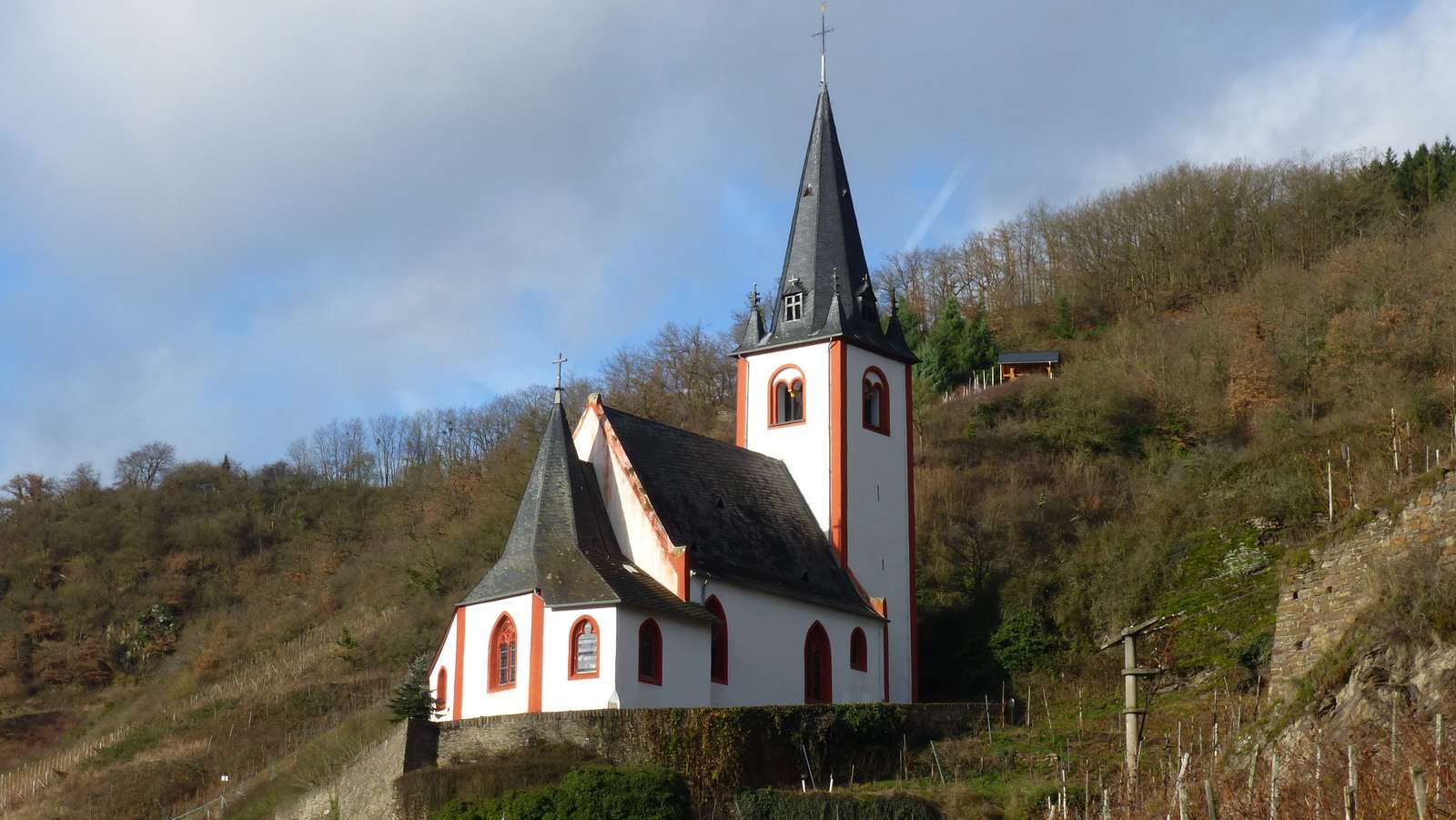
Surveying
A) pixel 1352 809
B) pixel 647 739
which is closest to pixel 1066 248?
pixel 647 739

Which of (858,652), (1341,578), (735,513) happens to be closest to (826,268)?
(735,513)

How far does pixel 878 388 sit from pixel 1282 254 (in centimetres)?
2575

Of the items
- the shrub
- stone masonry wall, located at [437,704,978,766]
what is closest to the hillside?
the shrub

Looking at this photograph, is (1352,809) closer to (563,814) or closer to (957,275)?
(563,814)

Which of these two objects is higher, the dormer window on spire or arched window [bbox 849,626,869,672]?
the dormer window on spire

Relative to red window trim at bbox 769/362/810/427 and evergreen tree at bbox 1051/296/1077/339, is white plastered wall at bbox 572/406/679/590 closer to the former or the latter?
red window trim at bbox 769/362/810/427

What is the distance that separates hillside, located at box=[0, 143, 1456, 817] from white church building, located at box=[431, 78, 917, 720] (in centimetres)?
321

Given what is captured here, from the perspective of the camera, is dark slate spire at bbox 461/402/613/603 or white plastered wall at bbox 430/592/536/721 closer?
white plastered wall at bbox 430/592/536/721

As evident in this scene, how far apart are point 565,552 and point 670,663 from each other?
2838 millimetres

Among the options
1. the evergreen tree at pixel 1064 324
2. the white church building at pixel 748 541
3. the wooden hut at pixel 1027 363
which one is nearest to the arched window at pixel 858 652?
the white church building at pixel 748 541

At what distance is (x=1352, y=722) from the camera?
58.3 feet

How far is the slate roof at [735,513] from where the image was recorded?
3466 centimetres

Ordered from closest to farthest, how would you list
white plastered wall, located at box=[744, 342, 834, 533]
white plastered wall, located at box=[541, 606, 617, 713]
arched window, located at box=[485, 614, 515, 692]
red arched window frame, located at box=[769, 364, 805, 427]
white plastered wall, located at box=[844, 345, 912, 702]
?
white plastered wall, located at box=[541, 606, 617, 713] < arched window, located at box=[485, 614, 515, 692] < white plastered wall, located at box=[844, 345, 912, 702] < white plastered wall, located at box=[744, 342, 834, 533] < red arched window frame, located at box=[769, 364, 805, 427]

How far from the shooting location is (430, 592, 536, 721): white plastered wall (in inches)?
1245
